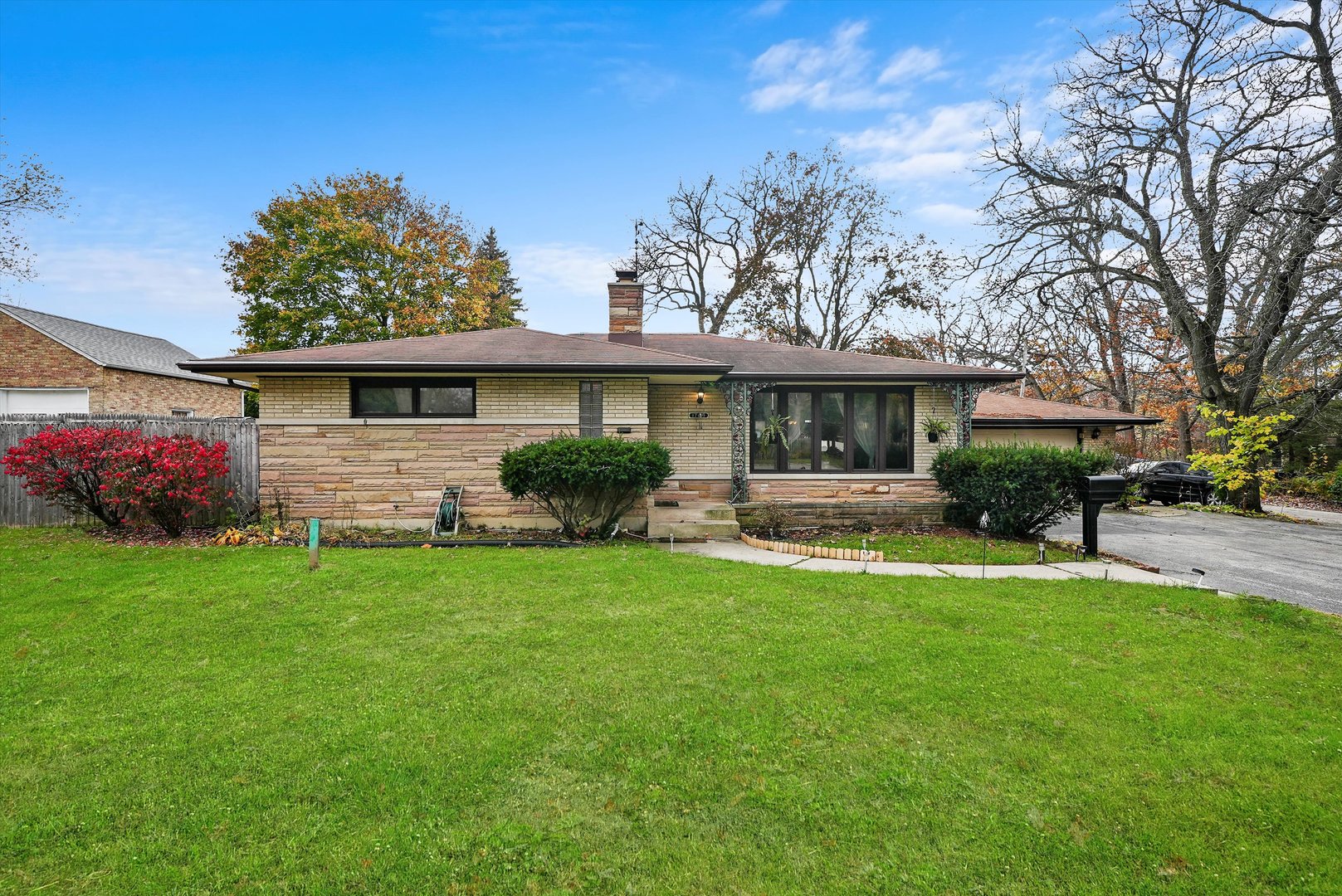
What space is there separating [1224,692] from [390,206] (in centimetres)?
2814

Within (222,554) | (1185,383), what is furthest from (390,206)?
(1185,383)

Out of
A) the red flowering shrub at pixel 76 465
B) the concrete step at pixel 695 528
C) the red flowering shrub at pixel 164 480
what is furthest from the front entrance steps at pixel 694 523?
the red flowering shrub at pixel 76 465

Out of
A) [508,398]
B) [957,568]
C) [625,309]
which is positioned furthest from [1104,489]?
[625,309]

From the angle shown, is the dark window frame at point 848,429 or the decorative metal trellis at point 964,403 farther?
the dark window frame at point 848,429

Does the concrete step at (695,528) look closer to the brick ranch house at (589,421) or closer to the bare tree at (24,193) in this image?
the brick ranch house at (589,421)

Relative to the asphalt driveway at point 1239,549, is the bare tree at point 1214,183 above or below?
above

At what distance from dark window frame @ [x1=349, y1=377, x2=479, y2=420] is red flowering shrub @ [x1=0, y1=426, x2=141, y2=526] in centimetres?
320

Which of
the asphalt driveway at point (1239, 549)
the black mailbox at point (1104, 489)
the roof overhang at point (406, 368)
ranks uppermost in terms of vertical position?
the roof overhang at point (406, 368)

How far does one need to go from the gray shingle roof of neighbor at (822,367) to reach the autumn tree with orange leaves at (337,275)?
14054 millimetres

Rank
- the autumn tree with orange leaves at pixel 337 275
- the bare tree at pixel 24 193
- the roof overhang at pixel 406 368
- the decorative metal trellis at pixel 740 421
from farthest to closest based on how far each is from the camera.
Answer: the autumn tree with orange leaves at pixel 337 275 < the bare tree at pixel 24 193 < the decorative metal trellis at pixel 740 421 < the roof overhang at pixel 406 368

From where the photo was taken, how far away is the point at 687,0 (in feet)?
44.7

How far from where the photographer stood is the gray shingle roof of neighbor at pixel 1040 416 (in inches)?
562

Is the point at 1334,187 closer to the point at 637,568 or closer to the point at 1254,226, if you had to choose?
the point at 1254,226

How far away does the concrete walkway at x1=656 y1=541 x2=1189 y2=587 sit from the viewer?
665 centimetres
